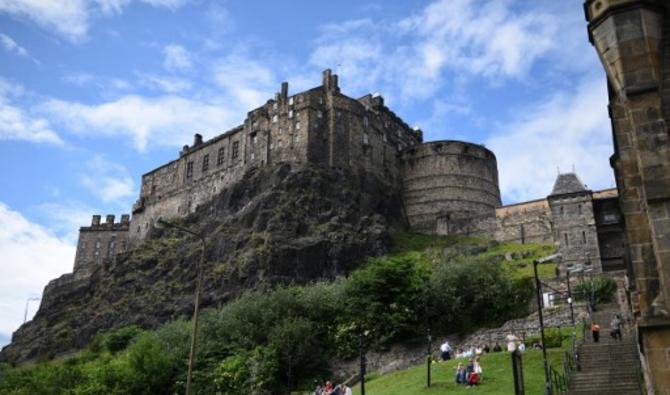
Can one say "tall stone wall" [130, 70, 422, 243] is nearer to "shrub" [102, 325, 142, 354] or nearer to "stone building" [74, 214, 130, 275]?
"stone building" [74, 214, 130, 275]

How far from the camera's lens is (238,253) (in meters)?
64.2

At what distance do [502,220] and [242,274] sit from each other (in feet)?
102

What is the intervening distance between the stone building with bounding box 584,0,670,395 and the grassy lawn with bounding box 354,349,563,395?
46.9 ft

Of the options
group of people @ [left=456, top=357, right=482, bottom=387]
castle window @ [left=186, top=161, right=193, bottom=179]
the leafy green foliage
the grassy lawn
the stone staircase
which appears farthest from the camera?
castle window @ [left=186, top=161, right=193, bottom=179]

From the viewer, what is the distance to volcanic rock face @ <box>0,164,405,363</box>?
61688mm

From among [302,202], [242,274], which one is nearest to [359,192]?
[302,202]

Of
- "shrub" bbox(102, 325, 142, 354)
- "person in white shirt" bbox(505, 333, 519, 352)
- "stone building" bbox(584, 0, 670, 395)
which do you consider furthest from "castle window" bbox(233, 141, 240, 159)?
"stone building" bbox(584, 0, 670, 395)

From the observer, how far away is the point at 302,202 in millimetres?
68062

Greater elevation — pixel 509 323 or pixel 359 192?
pixel 359 192

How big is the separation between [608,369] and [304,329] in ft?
70.2

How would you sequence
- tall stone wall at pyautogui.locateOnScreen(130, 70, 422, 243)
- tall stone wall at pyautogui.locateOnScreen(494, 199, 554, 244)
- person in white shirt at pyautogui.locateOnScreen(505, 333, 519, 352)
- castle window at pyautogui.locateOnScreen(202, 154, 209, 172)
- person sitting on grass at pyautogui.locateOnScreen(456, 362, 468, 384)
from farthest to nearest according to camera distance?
castle window at pyautogui.locateOnScreen(202, 154, 209, 172)
tall stone wall at pyautogui.locateOnScreen(130, 70, 422, 243)
tall stone wall at pyautogui.locateOnScreen(494, 199, 554, 244)
person sitting on grass at pyautogui.locateOnScreen(456, 362, 468, 384)
person in white shirt at pyautogui.locateOnScreen(505, 333, 519, 352)

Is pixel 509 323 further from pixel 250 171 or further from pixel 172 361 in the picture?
pixel 250 171

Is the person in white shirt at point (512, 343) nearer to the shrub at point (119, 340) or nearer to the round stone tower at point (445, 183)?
the shrub at point (119, 340)

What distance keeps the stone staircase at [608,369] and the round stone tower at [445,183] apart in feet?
166
